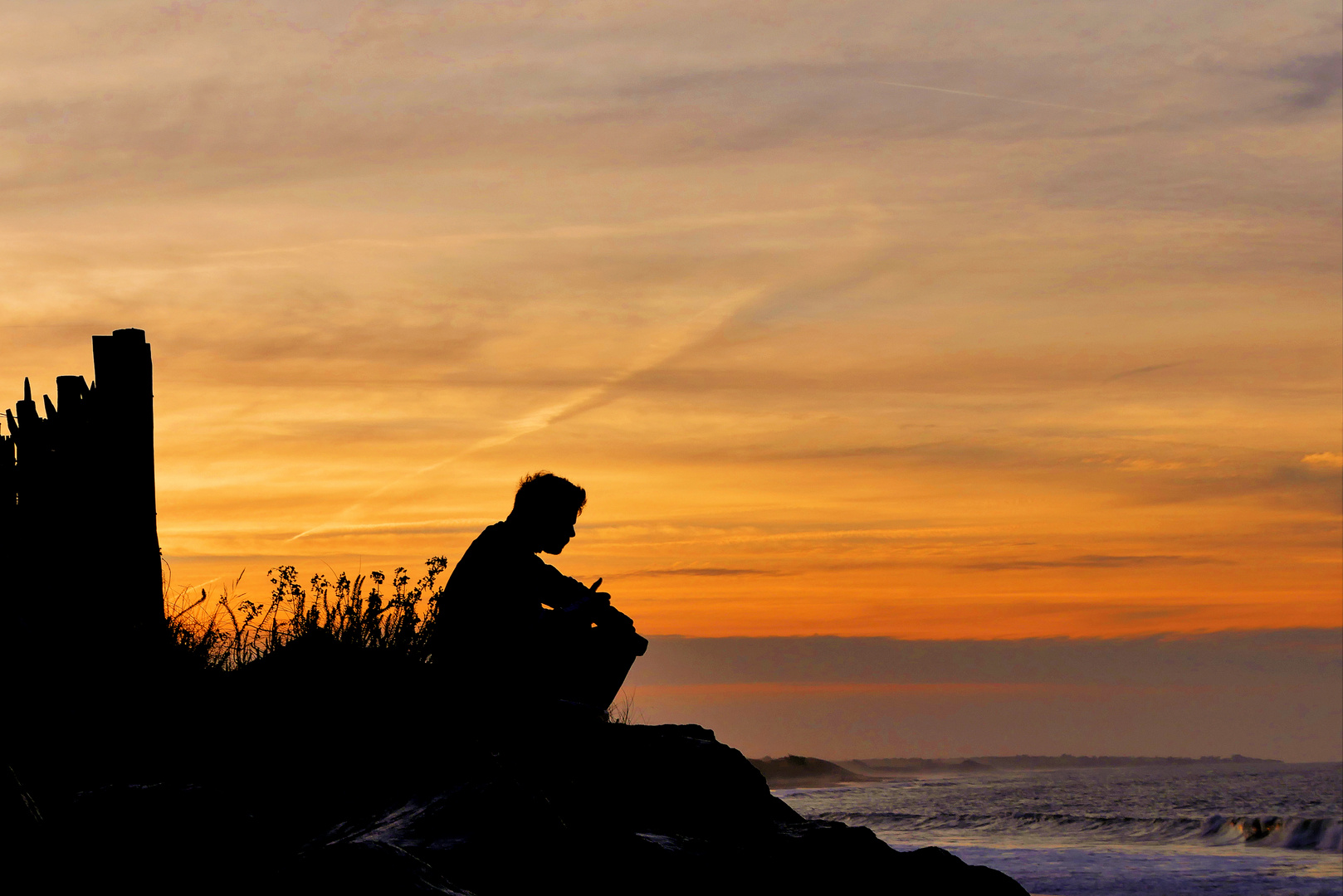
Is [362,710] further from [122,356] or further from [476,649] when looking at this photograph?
[122,356]

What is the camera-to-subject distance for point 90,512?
961 centimetres

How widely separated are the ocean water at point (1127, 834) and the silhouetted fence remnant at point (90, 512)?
14827 mm

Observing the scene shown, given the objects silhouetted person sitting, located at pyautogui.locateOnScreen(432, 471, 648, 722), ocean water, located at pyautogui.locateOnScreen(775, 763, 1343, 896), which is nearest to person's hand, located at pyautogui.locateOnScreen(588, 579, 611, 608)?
silhouetted person sitting, located at pyautogui.locateOnScreen(432, 471, 648, 722)

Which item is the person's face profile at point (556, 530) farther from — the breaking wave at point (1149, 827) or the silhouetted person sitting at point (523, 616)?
the breaking wave at point (1149, 827)

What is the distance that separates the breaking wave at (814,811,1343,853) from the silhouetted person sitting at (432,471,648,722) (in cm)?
2719

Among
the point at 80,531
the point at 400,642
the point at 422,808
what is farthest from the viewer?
the point at 80,531

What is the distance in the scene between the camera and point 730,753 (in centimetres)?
729

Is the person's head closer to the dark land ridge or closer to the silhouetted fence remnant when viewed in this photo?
the dark land ridge

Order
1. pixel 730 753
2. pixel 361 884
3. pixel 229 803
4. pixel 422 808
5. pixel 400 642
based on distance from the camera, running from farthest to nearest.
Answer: pixel 400 642 → pixel 730 753 → pixel 422 808 → pixel 229 803 → pixel 361 884

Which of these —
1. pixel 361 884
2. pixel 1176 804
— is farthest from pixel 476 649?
pixel 1176 804

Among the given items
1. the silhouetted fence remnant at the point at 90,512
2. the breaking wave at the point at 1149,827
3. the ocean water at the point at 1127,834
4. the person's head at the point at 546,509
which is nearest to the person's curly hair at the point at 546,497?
the person's head at the point at 546,509

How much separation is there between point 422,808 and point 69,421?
6.12m

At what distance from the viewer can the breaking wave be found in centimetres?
3297

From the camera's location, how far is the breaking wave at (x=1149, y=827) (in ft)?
108
